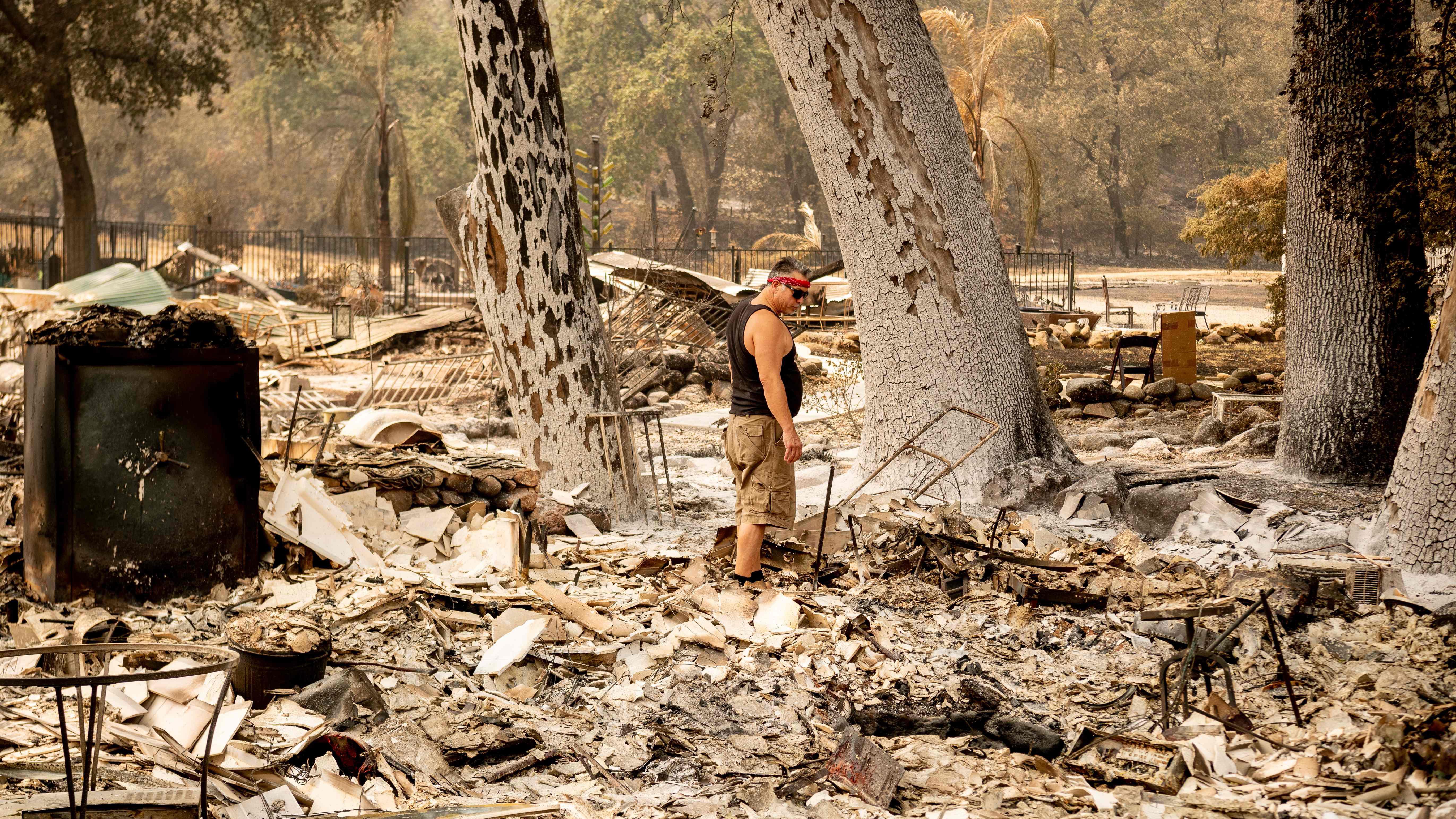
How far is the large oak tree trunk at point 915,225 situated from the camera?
7570 millimetres

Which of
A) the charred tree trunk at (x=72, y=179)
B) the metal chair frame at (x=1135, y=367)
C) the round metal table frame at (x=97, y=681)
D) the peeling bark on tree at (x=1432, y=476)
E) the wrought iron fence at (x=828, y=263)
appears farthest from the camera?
the wrought iron fence at (x=828, y=263)

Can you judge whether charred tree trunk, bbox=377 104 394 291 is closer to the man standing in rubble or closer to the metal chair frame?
the metal chair frame

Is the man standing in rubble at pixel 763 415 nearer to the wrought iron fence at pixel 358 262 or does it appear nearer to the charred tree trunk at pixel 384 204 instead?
the wrought iron fence at pixel 358 262

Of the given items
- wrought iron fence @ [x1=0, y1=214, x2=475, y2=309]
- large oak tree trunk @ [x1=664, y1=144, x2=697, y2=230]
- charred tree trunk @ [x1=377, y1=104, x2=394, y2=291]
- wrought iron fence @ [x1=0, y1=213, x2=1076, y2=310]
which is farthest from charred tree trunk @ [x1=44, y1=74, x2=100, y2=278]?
large oak tree trunk @ [x1=664, y1=144, x2=697, y2=230]

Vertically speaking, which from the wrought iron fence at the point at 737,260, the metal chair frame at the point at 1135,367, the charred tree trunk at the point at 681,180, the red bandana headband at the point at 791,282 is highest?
the charred tree trunk at the point at 681,180

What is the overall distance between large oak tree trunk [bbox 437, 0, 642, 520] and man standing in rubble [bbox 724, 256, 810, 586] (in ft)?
6.16

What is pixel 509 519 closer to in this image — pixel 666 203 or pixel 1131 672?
pixel 1131 672

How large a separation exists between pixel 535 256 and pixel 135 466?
295 centimetres

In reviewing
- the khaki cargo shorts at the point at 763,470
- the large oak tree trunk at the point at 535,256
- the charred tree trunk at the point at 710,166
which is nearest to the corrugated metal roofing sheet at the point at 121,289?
the large oak tree trunk at the point at 535,256

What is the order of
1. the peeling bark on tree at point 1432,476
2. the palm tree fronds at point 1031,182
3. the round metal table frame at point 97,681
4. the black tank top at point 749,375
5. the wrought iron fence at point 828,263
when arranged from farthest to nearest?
the wrought iron fence at point 828,263
the palm tree fronds at point 1031,182
the black tank top at point 749,375
the peeling bark on tree at point 1432,476
the round metal table frame at point 97,681

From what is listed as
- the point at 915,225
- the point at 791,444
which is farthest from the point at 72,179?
the point at 791,444

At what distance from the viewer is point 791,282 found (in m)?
5.59

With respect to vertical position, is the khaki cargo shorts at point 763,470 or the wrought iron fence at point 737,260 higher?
the wrought iron fence at point 737,260

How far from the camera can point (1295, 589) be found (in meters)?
5.20
